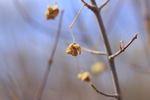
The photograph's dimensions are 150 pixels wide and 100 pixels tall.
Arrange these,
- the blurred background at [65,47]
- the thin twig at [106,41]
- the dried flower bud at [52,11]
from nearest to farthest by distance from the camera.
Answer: the thin twig at [106,41] < the dried flower bud at [52,11] < the blurred background at [65,47]

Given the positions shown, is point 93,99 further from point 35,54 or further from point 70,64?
point 35,54

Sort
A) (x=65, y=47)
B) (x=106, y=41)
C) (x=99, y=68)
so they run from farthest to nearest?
(x=65, y=47)
(x=99, y=68)
(x=106, y=41)

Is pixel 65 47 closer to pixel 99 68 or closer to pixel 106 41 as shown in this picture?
pixel 99 68

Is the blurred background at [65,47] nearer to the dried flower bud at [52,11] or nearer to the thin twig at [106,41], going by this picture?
the dried flower bud at [52,11]

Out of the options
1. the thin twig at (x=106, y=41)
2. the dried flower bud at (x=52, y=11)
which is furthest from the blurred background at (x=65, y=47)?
the thin twig at (x=106, y=41)

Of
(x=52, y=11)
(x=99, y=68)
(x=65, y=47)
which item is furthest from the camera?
(x=65, y=47)

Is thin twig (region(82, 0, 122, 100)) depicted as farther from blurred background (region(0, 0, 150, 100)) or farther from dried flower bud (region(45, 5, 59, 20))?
blurred background (region(0, 0, 150, 100))

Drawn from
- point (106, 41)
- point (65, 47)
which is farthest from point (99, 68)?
point (106, 41)

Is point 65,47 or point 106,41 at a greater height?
point 65,47

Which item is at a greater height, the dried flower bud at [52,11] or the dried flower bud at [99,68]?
the dried flower bud at [52,11]
